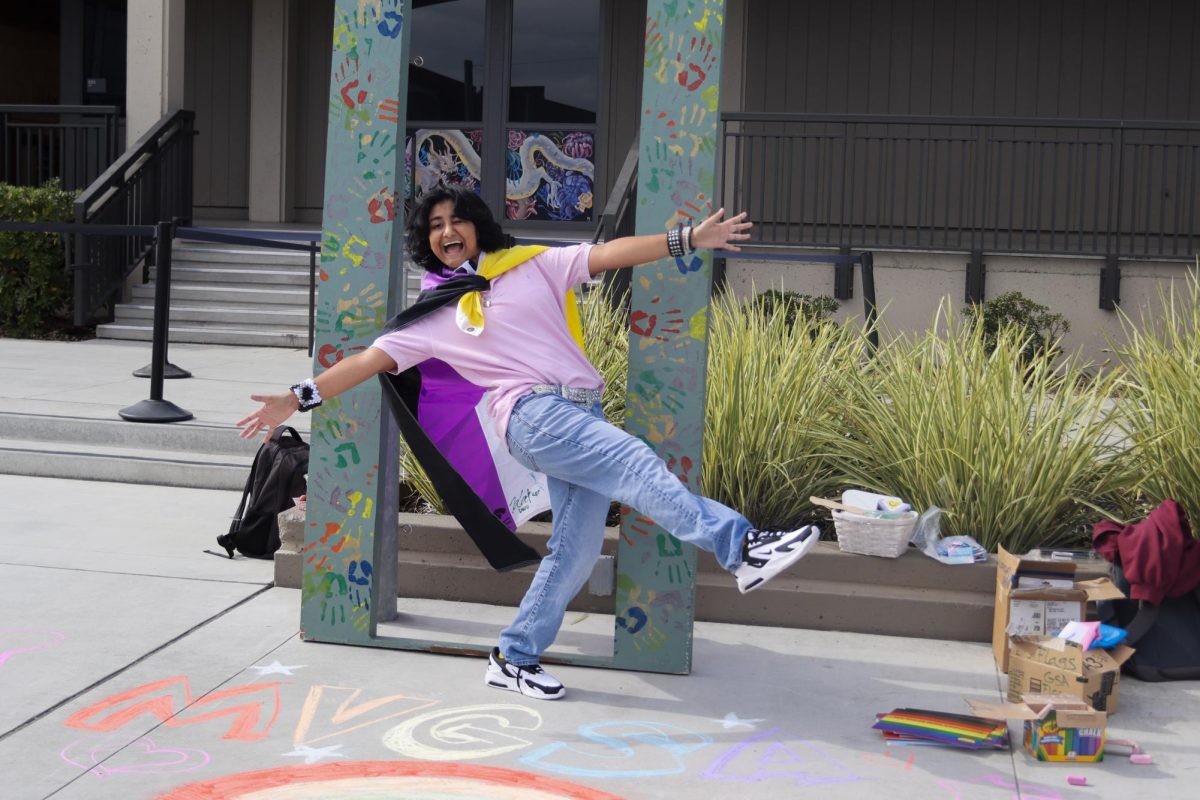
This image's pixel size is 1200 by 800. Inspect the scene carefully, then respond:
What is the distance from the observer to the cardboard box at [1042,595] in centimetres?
429

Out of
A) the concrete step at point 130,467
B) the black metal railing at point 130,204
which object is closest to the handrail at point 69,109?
the black metal railing at point 130,204

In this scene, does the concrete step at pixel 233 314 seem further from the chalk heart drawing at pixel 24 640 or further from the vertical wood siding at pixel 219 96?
the chalk heart drawing at pixel 24 640

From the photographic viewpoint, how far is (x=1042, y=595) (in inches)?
169

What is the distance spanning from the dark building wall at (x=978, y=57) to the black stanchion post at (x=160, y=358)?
24.9ft

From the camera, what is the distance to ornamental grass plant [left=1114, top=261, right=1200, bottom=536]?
4.59 meters

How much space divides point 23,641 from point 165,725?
954mm

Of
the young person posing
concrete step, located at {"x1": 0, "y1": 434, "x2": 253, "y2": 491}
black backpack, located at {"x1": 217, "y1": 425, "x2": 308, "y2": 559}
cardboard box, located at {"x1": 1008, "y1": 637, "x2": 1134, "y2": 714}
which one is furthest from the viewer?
concrete step, located at {"x1": 0, "y1": 434, "x2": 253, "y2": 491}

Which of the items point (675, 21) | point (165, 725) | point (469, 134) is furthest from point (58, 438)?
point (469, 134)

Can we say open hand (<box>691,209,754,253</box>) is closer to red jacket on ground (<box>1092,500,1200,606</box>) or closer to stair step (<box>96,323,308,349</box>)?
red jacket on ground (<box>1092,500,1200,606</box>)

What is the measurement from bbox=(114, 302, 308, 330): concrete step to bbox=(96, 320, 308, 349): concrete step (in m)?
0.05

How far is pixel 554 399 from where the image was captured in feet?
13.6

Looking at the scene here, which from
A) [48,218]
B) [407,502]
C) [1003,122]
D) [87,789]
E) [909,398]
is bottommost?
[87,789]

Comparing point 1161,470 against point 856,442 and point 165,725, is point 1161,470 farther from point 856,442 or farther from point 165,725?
point 165,725

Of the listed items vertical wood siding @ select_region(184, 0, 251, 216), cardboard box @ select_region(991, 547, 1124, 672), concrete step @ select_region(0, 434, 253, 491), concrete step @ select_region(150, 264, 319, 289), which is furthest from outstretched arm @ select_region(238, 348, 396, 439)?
vertical wood siding @ select_region(184, 0, 251, 216)
